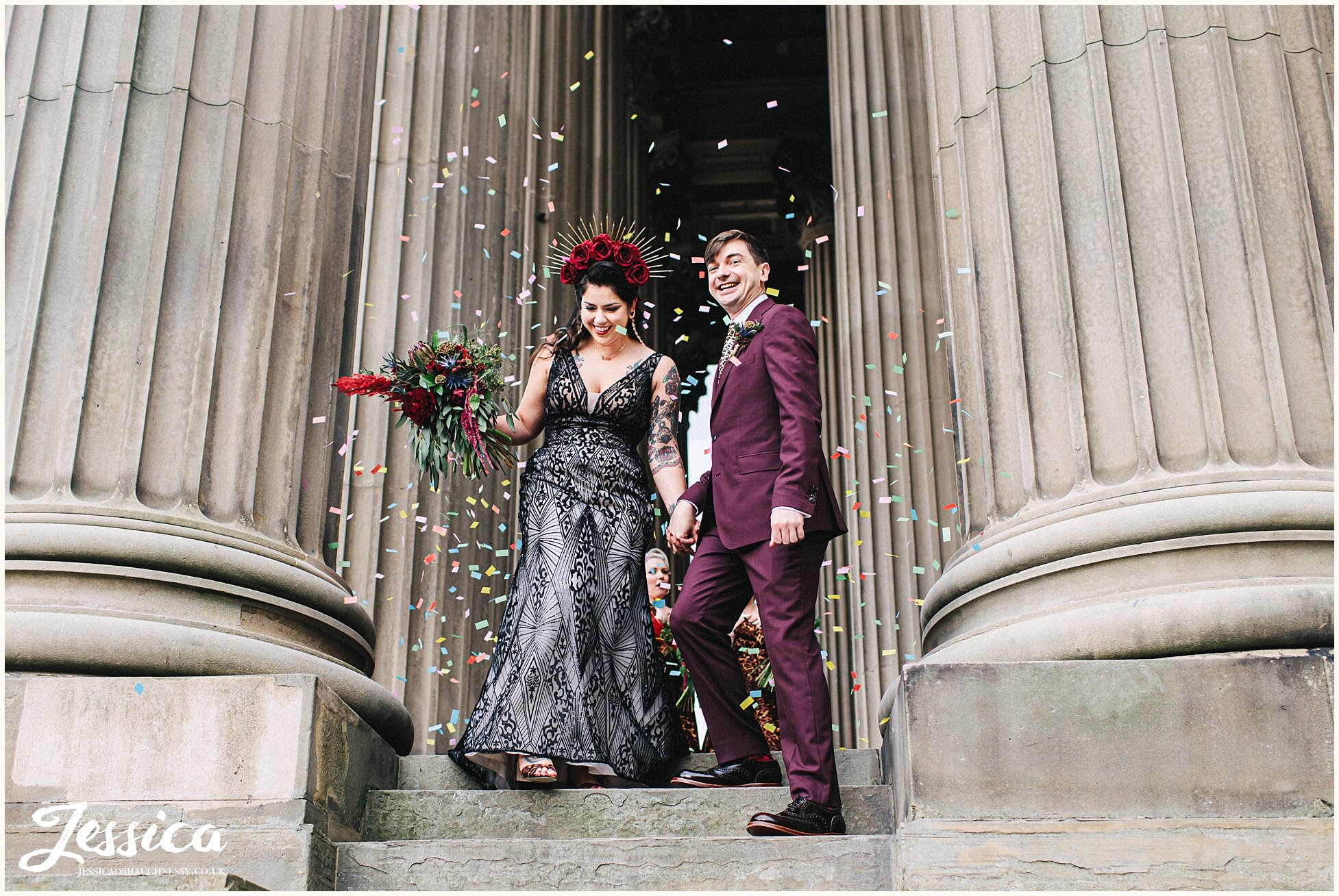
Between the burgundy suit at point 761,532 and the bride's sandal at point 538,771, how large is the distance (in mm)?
650

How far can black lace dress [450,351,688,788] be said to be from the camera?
5422mm

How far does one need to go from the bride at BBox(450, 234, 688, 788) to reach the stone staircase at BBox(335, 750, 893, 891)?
0.30 m

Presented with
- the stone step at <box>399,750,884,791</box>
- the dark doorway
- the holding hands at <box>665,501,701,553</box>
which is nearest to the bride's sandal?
the stone step at <box>399,750,884,791</box>

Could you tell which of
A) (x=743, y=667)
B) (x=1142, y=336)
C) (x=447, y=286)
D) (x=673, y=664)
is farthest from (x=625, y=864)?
(x=447, y=286)

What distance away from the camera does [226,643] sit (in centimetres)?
482

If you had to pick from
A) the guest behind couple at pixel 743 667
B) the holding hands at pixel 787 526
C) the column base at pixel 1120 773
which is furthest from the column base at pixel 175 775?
the guest behind couple at pixel 743 667

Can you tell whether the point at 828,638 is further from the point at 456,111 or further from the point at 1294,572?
the point at 1294,572

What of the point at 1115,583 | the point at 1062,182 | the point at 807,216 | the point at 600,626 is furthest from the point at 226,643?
the point at 807,216

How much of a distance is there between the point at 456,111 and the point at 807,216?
11683 mm

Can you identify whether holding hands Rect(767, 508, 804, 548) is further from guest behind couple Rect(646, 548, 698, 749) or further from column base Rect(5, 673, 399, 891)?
guest behind couple Rect(646, 548, 698, 749)

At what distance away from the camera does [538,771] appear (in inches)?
206

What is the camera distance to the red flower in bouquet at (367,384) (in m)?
5.56

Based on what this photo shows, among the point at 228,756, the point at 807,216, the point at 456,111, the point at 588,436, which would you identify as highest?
the point at 807,216

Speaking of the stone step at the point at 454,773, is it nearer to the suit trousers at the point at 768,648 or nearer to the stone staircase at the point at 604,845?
the suit trousers at the point at 768,648
